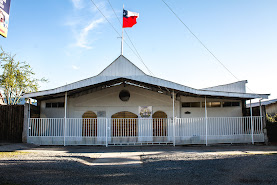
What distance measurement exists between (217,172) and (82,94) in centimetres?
1222

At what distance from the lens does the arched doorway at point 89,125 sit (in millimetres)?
15630

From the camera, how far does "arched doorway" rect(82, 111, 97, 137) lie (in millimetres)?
15630

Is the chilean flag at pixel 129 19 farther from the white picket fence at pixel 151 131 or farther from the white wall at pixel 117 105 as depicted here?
the white picket fence at pixel 151 131

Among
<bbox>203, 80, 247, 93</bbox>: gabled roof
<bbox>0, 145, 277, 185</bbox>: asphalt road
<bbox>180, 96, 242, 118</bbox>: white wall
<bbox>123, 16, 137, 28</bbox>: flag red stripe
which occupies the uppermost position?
<bbox>123, 16, 137, 28</bbox>: flag red stripe

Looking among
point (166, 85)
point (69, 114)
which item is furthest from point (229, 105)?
point (69, 114)

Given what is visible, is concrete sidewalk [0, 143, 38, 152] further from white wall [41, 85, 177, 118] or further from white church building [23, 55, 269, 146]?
white wall [41, 85, 177, 118]

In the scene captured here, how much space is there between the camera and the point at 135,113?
18312 mm

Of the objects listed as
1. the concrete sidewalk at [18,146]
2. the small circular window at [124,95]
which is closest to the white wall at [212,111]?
the small circular window at [124,95]

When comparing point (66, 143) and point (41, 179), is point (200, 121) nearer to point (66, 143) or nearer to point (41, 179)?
point (66, 143)

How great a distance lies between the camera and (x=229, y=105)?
60.5 ft

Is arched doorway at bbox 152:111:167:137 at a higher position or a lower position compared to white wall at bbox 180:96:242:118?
lower

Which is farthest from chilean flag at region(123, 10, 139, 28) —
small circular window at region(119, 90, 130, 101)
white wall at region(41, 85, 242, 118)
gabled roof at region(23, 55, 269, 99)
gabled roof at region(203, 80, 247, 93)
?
gabled roof at region(203, 80, 247, 93)

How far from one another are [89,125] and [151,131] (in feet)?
12.9

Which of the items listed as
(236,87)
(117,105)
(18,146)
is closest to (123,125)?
(117,105)
